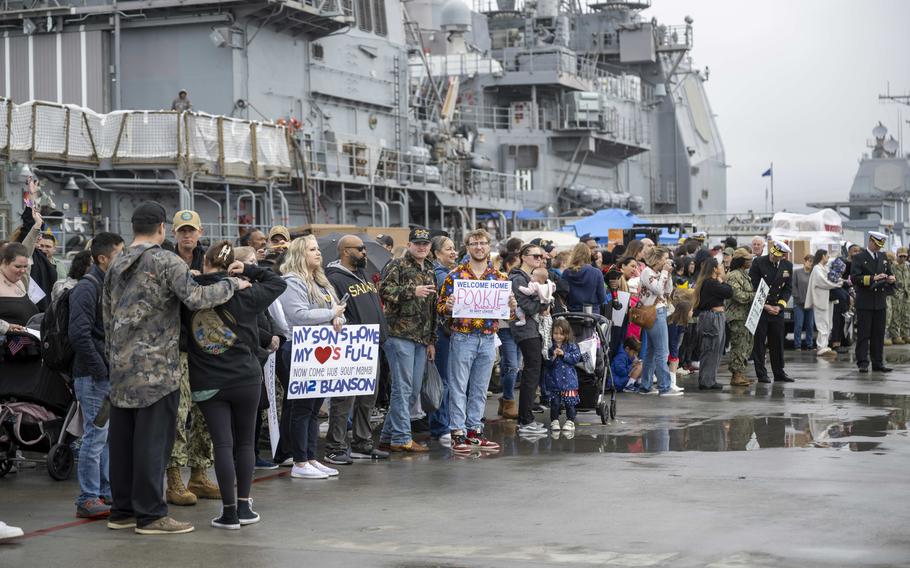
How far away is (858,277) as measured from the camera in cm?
1802

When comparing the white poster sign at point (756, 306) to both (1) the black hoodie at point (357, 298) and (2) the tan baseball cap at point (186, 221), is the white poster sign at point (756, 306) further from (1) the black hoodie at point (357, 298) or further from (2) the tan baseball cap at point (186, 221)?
(2) the tan baseball cap at point (186, 221)

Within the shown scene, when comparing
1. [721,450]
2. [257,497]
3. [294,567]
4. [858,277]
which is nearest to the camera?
[294,567]

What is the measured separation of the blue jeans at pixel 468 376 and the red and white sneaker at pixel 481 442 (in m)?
0.05

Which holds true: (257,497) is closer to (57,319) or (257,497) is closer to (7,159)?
(57,319)

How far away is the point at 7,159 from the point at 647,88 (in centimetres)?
4062

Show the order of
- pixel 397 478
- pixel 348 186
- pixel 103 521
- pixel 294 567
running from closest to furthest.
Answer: pixel 294 567, pixel 103 521, pixel 397 478, pixel 348 186

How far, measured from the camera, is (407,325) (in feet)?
36.3

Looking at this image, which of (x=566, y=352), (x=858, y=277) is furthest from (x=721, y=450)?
(x=858, y=277)

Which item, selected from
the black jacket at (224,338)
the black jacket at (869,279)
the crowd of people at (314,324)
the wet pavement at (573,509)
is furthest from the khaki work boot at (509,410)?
the black jacket at (869,279)

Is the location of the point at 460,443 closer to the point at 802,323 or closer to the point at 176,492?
the point at 176,492


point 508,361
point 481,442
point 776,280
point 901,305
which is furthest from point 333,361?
point 901,305

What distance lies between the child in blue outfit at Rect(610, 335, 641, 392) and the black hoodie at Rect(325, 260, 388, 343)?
604 cm

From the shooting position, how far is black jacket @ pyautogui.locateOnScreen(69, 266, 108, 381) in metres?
8.35

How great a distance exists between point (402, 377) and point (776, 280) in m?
7.70
